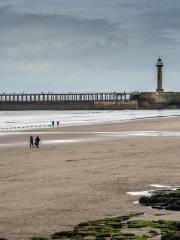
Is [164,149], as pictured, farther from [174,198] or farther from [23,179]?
[174,198]

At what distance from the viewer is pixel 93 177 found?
821 inches

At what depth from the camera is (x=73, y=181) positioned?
65.7 ft

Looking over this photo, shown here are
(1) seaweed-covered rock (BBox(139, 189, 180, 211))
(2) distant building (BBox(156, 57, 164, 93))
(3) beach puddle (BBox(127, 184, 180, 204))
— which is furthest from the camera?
(2) distant building (BBox(156, 57, 164, 93))

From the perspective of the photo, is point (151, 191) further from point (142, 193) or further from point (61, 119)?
point (61, 119)

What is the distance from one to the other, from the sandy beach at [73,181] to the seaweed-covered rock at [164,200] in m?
0.34

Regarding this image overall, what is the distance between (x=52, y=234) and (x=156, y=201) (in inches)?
169

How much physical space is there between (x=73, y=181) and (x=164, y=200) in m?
5.11

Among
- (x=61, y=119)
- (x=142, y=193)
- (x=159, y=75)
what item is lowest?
(x=142, y=193)

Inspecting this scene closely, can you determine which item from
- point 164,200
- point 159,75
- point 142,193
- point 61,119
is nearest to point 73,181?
point 142,193

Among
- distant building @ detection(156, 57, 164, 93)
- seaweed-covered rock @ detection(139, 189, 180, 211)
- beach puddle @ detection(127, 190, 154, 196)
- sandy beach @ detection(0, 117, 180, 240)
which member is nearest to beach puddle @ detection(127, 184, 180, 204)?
beach puddle @ detection(127, 190, 154, 196)

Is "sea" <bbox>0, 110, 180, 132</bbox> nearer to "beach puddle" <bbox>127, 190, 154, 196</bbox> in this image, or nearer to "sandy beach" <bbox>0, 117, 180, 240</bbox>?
"sandy beach" <bbox>0, 117, 180, 240</bbox>

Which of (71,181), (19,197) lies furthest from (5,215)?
(71,181)

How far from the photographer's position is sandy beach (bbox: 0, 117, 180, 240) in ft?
46.3

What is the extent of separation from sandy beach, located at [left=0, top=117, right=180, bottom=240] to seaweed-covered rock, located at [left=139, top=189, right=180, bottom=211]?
1.12ft
